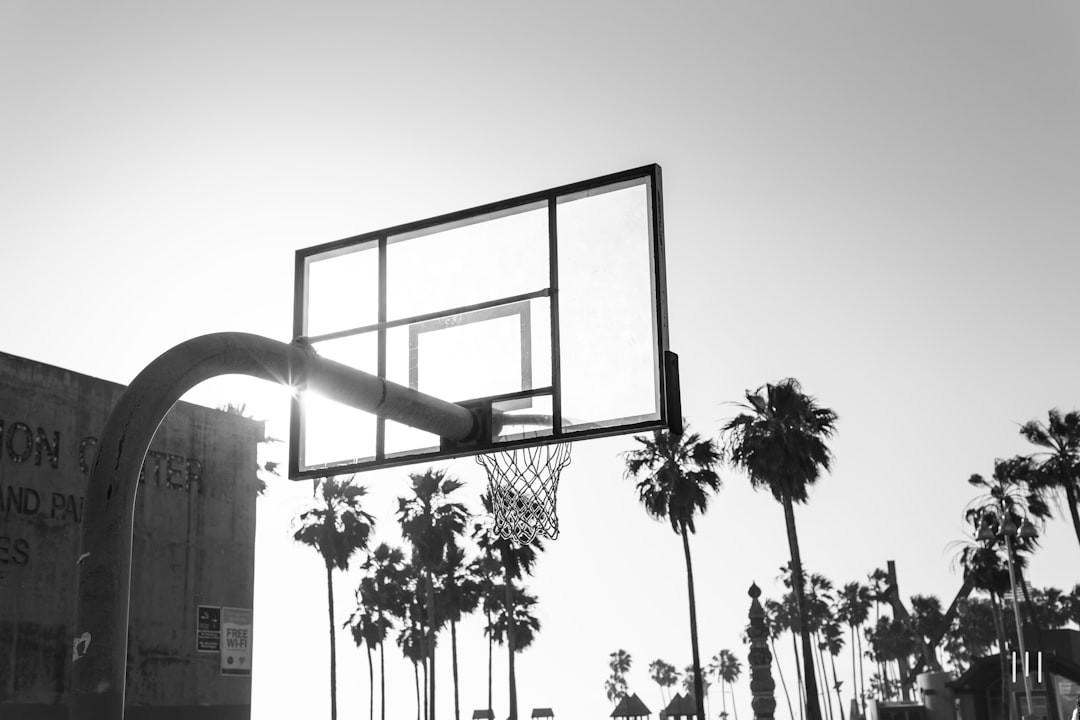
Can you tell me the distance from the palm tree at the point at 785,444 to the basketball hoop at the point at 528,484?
33.7m

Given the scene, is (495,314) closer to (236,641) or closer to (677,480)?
(236,641)

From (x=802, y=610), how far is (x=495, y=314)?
35.0 metres

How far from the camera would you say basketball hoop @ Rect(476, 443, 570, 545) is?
1122 centimetres

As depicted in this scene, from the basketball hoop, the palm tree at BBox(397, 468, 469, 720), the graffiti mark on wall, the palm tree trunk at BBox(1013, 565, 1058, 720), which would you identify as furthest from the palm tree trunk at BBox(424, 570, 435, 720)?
the basketball hoop

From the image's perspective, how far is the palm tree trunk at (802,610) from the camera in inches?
1607

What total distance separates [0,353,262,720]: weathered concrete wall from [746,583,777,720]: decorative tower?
22.8 meters

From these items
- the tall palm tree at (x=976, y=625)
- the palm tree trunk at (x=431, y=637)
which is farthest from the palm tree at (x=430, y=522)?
the tall palm tree at (x=976, y=625)

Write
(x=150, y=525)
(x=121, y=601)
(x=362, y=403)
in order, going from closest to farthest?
(x=121, y=601), (x=362, y=403), (x=150, y=525)

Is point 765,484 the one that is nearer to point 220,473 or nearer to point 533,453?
point 220,473

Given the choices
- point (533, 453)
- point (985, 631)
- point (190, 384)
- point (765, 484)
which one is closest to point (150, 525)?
point (533, 453)

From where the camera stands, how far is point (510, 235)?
1030cm

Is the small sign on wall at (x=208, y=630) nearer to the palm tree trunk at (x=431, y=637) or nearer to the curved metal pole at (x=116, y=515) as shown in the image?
the curved metal pole at (x=116, y=515)

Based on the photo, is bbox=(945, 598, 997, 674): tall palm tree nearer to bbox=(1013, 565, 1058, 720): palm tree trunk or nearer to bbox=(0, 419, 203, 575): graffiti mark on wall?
bbox=(1013, 565, 1058, 720): palm tree trunk

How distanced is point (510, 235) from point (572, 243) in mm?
639
